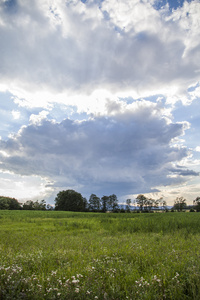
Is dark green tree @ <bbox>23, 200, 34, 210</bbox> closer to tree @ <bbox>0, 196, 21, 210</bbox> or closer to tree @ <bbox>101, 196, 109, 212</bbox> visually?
tree @ <bbox>0, 196, 21, 210</bbox>

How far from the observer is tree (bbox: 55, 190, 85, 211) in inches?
4129

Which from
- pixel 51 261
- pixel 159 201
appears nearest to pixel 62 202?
pixel 159 201

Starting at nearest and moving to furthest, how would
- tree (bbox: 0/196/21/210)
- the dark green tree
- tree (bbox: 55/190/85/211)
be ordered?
tree (bbox: 0/196/21/210) → tree (bbox: 55/190/85/211) → the dark green tree

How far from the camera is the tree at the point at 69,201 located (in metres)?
105

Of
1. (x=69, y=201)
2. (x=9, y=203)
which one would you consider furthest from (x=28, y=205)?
(x=69, y=201)

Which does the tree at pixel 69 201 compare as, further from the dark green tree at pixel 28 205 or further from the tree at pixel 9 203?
the tree at pixel 9 203

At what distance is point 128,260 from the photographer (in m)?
5.96

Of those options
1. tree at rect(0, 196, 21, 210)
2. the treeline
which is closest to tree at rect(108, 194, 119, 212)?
the treeline

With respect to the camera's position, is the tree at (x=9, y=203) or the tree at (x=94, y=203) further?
the tree at (x=94, y=203)

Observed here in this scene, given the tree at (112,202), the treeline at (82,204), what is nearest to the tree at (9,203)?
the treeline at (82,204)

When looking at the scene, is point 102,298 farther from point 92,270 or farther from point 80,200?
point 80,200

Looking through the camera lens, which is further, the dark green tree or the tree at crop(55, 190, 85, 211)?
the dark green tree

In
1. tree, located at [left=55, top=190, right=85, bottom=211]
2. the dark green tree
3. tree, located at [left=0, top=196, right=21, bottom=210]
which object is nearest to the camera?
tree, located at [left=0, top=196, right=21, bottom=210]

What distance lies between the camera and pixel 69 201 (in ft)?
346
